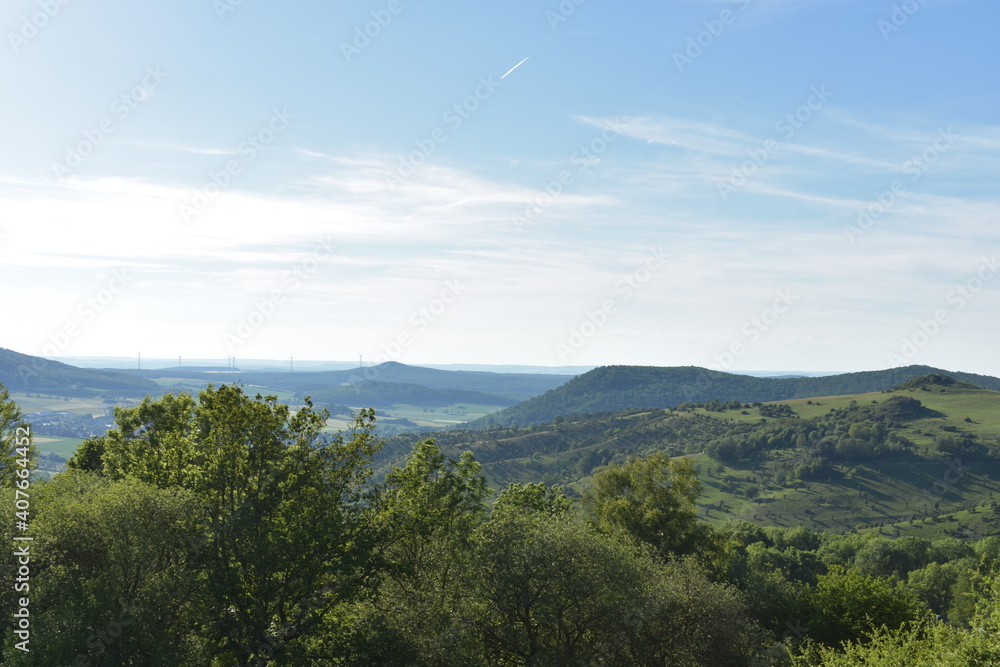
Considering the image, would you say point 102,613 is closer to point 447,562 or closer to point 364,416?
point 364,416

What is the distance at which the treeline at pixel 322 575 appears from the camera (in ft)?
93.8

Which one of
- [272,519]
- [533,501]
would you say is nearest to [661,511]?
[533,501]

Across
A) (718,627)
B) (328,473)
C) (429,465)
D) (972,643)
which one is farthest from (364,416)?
(972,643)

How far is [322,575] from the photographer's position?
33.5m

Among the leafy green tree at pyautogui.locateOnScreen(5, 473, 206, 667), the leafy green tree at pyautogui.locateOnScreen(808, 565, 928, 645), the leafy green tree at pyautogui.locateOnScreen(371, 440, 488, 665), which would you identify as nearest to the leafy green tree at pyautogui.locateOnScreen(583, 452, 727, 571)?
the leafy green tree at pyautogui.locateOnScreen(808, 565, 928, 645)

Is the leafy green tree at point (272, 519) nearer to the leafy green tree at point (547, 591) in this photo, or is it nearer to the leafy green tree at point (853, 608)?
the leafy green tree at point (547, 591)

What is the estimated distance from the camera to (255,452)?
31469 mm

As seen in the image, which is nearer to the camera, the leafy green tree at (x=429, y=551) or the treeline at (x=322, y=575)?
the treeline at (x=322, y=575)

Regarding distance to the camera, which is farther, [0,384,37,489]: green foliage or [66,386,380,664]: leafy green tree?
[0,384,37,489]: green foliage

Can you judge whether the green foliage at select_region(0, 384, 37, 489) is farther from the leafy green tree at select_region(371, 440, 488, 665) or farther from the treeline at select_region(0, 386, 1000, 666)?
the leafy green tree at select_region(371, 440, 488, 665)

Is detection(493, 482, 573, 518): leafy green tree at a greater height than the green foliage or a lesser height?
lesser

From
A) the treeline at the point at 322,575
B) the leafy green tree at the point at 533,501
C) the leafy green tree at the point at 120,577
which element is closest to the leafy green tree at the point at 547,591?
the treeline at the point at 322,575

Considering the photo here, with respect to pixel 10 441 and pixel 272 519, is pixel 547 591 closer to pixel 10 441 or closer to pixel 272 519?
pixel 272 519

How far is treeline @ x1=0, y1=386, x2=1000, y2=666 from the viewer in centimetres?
2859
